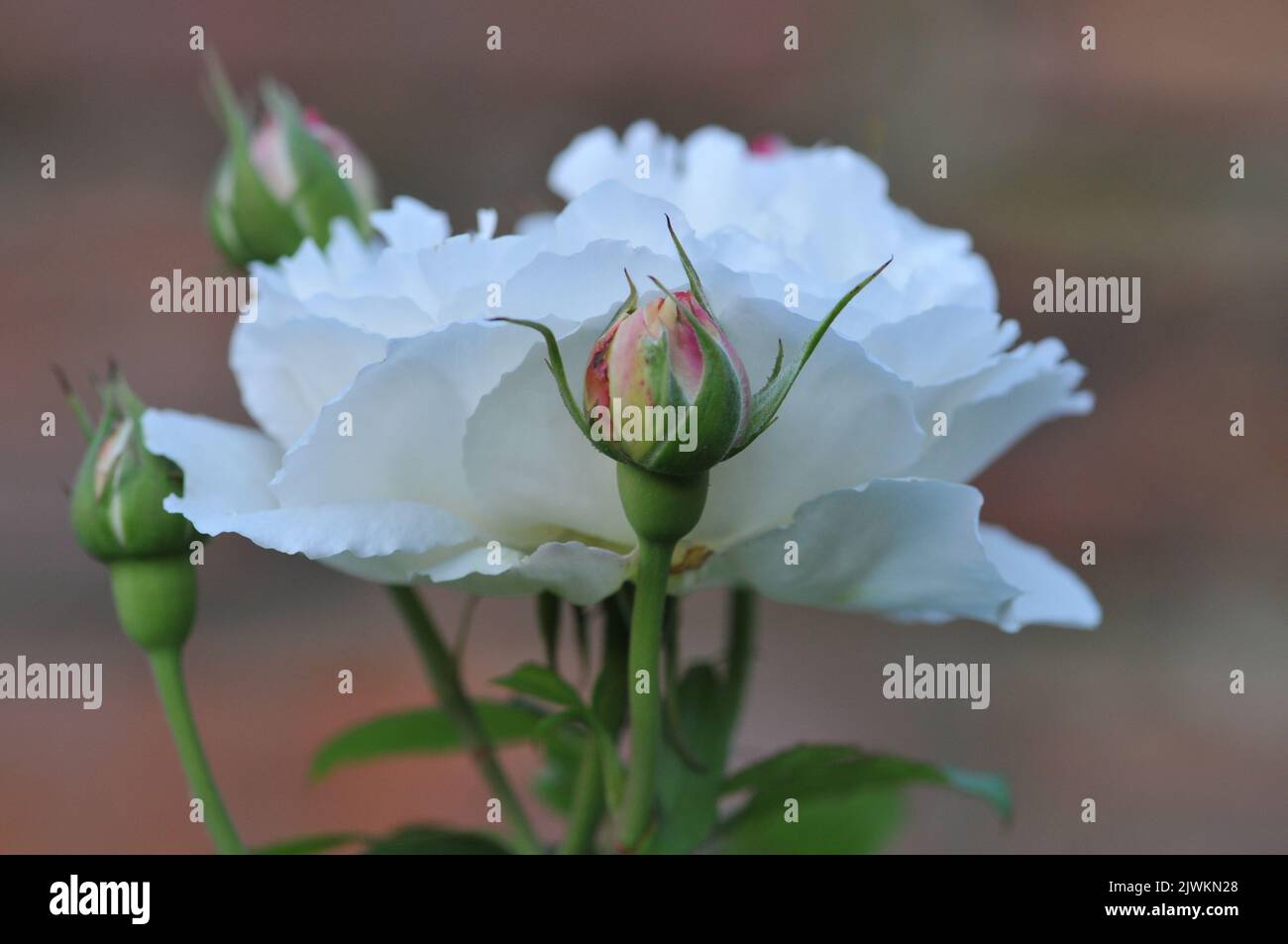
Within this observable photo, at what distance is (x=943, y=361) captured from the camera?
234 millimetres

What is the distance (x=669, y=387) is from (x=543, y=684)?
8cm

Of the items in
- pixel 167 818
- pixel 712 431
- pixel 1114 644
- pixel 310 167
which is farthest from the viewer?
pixel 1114 644

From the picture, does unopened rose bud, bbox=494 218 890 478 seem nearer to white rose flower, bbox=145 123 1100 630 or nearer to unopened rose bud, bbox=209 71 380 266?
white rose flower, bbox=145 123 1100 630

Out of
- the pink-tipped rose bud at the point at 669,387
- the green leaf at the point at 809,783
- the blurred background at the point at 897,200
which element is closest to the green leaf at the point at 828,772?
the green leaf at the point at 809,783

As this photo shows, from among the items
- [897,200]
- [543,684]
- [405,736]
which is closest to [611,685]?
[543,684]

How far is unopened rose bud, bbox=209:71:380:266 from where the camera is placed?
29 centimetres

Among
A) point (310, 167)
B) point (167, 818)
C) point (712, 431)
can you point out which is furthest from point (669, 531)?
point (167, 818)

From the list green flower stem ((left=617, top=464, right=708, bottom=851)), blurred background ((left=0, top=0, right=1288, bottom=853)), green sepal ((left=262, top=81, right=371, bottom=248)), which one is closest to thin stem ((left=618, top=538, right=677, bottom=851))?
green flower stem ((left=617, top=464, right=708, bottom=851))

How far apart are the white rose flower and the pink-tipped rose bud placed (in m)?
0.02

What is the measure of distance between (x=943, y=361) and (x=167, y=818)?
0.74m

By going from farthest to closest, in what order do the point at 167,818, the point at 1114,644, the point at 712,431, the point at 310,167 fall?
the point at 1114,644, the point at 167,818, the point at 310,167, the point at 712,431
